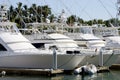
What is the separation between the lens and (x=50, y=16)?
8350cm

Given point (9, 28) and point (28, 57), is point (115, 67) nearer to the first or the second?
point (28, 57)

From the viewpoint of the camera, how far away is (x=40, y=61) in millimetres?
33688

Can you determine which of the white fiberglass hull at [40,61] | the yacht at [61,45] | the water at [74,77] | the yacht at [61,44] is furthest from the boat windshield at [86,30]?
the white fiberglass hull at [40,61]

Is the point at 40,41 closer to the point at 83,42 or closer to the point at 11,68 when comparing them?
the point at 11,68

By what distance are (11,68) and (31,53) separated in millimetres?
2644

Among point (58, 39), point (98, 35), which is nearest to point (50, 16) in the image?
point (98, 35)

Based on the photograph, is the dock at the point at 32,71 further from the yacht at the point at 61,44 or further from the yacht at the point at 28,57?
the yacht at the point at 61,44

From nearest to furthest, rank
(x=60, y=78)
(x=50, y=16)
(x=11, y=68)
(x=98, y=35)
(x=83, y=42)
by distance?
(x=60, y=78) → (x=11, y=68) → (x=83, y=42) → (x=98, y=35) → (x=50, y=16)

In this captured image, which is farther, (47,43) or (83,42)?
(83,42)

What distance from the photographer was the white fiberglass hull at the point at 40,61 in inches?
1318

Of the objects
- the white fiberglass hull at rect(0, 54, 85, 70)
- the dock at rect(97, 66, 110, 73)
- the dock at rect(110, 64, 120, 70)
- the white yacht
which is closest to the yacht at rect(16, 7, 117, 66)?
the white fiberglass hull at rect(0, 54, 85, 70)

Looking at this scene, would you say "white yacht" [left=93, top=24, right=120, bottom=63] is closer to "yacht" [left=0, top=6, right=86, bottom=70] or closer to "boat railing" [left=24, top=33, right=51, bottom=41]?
"yacht" [left=0, top=6, right=86, bottom=70]

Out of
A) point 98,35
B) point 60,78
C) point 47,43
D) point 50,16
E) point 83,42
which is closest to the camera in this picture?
point 60,78

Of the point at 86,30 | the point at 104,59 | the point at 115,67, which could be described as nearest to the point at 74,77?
the point at 104,59
